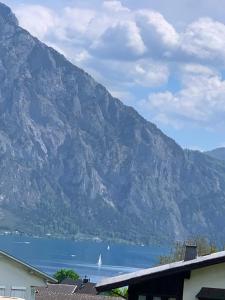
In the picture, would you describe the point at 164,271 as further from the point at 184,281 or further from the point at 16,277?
the point at 16,277

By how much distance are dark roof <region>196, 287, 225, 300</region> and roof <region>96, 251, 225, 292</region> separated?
0.65 m

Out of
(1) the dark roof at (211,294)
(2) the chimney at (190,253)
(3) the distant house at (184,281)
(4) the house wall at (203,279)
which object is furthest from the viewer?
(2) the chimney at (190,253)

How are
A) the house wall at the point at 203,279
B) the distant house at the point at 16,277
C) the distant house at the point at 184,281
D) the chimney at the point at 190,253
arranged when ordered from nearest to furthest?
the distant house at the point at 184,281 < the house wall at the point at 203,279 < the chimney at the point at 190,253 < the distant house at the point at 16,277

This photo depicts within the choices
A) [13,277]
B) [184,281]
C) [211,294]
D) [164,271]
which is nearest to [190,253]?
[184,281]

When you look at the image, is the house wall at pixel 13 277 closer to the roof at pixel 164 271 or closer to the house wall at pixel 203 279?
the roof at pixel 164 271

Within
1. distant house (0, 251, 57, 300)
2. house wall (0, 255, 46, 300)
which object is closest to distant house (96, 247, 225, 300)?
distant house (0, 251, 57, 300)

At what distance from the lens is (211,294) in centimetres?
2328

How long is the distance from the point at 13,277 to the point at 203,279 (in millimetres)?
16561

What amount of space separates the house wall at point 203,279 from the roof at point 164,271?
1.01 feet

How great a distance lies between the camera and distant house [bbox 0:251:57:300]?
127 feet

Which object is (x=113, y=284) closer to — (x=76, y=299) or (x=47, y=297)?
(x=47, y=297)

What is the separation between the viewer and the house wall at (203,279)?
77.2 feet

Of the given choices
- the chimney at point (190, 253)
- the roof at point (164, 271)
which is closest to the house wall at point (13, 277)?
the roof at point (164, 271)

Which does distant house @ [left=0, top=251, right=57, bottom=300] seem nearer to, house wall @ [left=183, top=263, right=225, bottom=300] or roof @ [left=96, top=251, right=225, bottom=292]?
roof @ [left=96, top=251, right=225, bottom=292]
